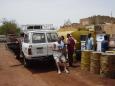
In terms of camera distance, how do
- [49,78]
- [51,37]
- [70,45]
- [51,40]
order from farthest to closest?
[51,37] → [51,40] → [70,45] → [49,78]

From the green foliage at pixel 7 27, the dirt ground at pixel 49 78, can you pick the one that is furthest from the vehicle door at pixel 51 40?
the green foliage at pixel 7 27

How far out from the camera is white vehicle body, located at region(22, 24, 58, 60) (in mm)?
15055

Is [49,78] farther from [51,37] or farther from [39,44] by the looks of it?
[51,37]

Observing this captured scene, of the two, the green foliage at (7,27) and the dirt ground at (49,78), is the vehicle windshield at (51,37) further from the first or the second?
the green foliage at (7,27)

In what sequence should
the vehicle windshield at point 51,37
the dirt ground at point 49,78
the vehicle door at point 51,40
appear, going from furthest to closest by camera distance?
the vehicle windshield at point 51,37 → the vehicle door at point 51,40 → the dirt ground at point 49,78

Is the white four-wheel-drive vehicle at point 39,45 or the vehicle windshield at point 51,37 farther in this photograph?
the vehicle windshield at point 51,37

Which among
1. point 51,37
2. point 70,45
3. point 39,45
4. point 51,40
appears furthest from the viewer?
point 51,37

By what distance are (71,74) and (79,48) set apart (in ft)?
19.1

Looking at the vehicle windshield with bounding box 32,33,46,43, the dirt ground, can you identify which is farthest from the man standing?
the vehicle windshield with bounding box 32,33,46,43

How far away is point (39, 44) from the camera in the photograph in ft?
50.0

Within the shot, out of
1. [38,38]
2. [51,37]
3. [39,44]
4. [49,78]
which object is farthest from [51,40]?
[49,78]

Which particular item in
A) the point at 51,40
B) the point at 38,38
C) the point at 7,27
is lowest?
the point at 51,40

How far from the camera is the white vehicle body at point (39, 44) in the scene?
15.1 m

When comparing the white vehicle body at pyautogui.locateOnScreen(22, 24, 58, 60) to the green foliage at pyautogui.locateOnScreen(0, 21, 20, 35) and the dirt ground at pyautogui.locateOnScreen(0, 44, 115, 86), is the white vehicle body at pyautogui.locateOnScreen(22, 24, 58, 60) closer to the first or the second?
the dirt ground at pyautogui.locateOnScreen(0, 44, 115, 86)
